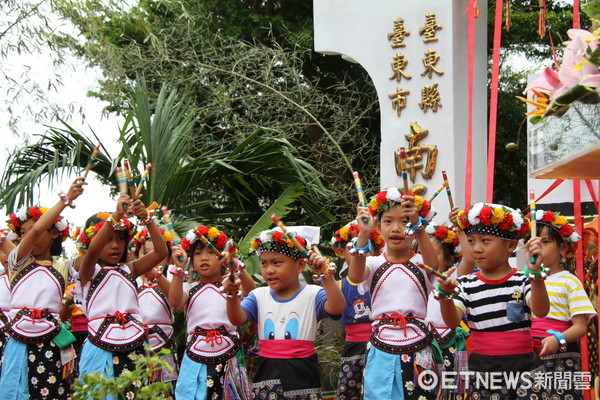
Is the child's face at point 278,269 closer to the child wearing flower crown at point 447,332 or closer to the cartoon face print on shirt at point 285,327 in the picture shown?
the cartoon face print on shirt at point 285,327

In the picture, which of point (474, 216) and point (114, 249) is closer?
point (474, 216)

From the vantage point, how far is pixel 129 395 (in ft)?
17.0

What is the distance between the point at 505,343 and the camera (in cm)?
449

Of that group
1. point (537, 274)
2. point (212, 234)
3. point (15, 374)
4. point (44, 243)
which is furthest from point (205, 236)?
point (537, 274)

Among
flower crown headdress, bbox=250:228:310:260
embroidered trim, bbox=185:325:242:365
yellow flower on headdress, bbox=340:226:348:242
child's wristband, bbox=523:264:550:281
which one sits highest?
yellow flower on headdress, bbox=340:226:348:242

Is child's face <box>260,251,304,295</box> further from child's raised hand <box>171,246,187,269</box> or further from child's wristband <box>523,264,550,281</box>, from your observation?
child's wristband <box>523,264,550,281</box>

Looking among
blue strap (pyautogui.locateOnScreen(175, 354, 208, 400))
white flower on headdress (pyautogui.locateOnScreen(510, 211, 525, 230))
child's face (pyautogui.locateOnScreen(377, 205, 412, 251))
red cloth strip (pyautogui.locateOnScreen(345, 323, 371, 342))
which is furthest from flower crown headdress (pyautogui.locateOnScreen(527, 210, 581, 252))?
blue strap (pyautogui.locateOnScreen(175, 354, 208, 400))

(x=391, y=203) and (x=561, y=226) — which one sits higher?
(x=391, y=203)

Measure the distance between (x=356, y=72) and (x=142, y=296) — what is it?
6687mm

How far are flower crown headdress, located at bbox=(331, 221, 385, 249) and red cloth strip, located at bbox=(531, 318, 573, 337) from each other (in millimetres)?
1225

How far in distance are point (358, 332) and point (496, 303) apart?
148 cm

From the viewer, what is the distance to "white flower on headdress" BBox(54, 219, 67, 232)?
18.3 feet

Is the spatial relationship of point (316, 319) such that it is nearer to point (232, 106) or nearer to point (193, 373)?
point (193, 373)

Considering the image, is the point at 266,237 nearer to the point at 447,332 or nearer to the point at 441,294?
the point at 441,294
